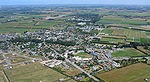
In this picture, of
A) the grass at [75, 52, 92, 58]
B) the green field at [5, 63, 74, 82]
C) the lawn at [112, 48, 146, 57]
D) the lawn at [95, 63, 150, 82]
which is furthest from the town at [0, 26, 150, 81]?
the green field at [5, 63, 74, 82]

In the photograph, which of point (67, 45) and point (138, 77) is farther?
point (67, 45)

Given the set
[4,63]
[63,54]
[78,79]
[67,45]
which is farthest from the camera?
[67,45]

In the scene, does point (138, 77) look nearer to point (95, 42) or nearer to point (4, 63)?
point (95, 42)

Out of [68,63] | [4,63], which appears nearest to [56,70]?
[68,63]

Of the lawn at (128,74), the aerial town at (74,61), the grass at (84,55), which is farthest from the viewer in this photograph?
the grass at (84,55)

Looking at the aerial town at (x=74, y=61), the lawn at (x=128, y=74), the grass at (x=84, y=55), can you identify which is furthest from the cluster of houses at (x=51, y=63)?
the lawn at (x=128, y=74)

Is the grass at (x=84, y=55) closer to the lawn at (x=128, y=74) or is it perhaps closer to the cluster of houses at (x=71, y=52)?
the cluster of houses at (x=71, y=52)
